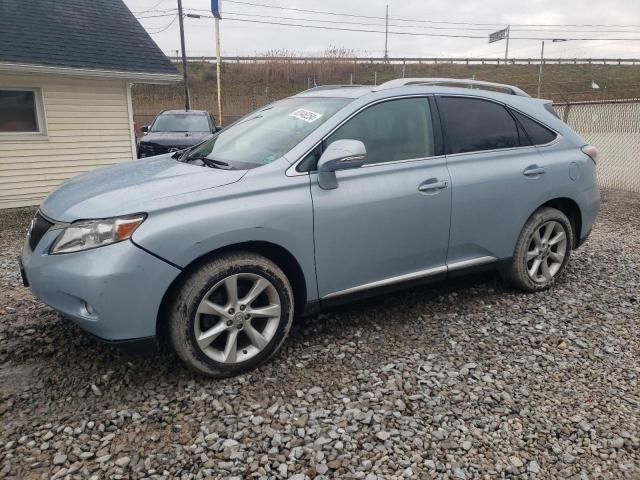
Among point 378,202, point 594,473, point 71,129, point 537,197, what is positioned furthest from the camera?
point 71,129

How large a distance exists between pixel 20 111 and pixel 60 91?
0.81 meters

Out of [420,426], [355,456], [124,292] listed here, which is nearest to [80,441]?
[124,292]

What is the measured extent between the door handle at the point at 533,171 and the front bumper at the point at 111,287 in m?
2.88

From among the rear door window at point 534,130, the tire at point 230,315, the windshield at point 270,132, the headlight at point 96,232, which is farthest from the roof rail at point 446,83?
the headlight at point 96,232

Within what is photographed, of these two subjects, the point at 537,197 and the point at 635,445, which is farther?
the point at 537,197

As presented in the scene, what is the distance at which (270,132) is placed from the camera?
3516 millimetres

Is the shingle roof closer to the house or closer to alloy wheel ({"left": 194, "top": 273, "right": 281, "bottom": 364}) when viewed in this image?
the house

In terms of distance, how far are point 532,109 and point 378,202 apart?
195 cm

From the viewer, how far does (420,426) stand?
2.54 metres

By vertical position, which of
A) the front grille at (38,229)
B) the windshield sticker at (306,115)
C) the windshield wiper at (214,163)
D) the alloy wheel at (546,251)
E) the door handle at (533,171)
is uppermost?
the windshield sticker at (306,115)

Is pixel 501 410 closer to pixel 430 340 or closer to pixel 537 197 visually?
pixel 430 340

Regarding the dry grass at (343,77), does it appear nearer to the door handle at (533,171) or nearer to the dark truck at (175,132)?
the dark truck at (175,132)

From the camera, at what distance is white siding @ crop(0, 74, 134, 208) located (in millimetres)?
9141

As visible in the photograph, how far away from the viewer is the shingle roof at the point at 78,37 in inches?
362
